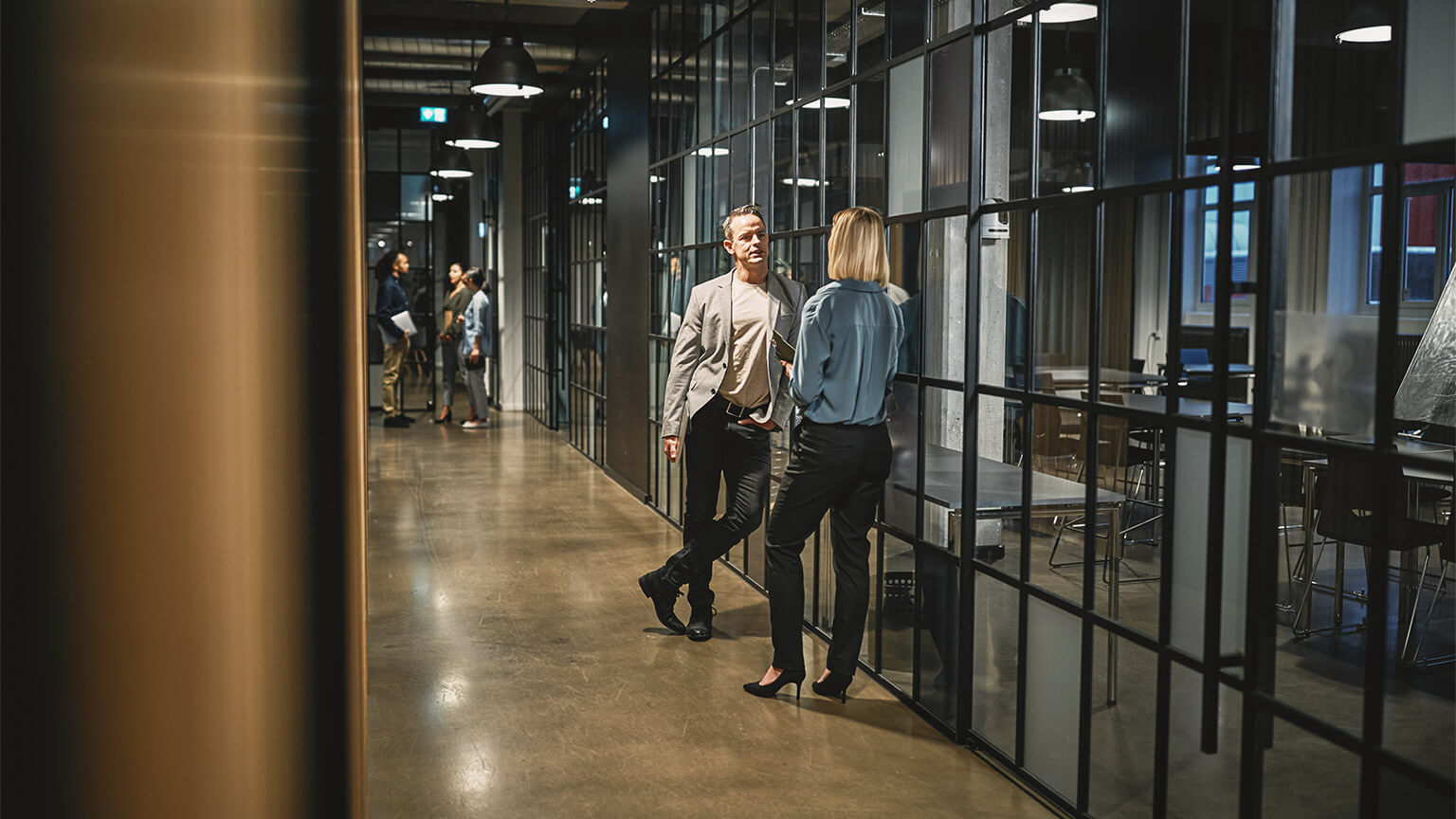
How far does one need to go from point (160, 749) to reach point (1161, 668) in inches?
103

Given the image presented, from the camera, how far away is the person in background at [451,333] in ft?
38.8

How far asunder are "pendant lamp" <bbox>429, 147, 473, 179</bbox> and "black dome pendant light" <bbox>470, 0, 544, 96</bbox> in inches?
192

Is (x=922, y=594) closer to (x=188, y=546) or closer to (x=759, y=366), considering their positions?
(x=759, y=366)

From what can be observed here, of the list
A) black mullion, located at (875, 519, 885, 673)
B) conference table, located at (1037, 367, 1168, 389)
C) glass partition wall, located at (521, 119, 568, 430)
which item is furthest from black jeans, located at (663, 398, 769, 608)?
glass partition wall, located at (521, 119, 568, 430)

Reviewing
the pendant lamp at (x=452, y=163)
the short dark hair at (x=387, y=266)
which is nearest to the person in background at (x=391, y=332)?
the short dark hair at (x=387, y=266)

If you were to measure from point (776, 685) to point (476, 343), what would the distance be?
8.01m

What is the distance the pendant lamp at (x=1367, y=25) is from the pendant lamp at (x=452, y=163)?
10554mm

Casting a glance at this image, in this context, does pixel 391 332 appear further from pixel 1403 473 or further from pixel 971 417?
pixel 1403 473

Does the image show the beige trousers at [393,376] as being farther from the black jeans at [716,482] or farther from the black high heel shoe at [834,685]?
the black high heel shoe at [834,685]

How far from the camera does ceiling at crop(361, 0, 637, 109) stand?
8.90 m

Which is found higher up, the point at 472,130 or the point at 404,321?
the point at 472,130

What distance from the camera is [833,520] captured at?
3727 mm

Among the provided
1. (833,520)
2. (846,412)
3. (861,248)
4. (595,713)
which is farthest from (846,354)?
(595,713)

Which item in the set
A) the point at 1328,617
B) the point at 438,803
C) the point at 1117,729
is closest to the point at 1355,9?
the point at 1328,617
